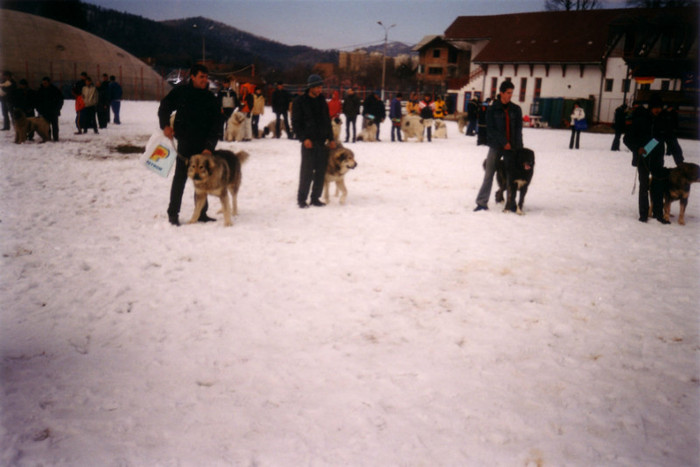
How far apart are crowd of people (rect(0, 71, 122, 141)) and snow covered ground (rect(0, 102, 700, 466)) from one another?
323 inches

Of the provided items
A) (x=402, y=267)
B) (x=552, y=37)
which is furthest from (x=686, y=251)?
(x=552, y=37)

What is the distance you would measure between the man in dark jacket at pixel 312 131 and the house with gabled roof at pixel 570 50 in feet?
94.1

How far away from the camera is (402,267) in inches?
214

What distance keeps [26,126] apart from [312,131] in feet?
35.8

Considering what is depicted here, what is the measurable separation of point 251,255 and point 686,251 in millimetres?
5244

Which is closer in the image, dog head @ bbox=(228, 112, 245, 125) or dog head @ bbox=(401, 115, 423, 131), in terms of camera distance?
dog head @ bbox=(228, 112, 245, 125)

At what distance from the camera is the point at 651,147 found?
A: 7316 mm

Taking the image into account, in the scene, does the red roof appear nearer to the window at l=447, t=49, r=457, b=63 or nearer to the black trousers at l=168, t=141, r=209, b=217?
the window at l=447, t=49, r=457, b=63

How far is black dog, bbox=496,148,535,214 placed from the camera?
25.4 ft

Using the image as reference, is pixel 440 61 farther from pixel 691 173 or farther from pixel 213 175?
pixel 213 175

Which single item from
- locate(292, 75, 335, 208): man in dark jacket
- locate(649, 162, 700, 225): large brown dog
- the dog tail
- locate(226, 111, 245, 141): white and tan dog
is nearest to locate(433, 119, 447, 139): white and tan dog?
locate(226, 111, 245, 141): white and tan dog

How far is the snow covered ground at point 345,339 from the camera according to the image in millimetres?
2688

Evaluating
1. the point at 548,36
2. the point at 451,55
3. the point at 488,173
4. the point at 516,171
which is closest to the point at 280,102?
the point at 488,173

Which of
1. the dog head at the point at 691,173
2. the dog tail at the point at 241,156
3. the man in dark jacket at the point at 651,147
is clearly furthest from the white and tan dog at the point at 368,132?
the dog head at the point at 691,173
